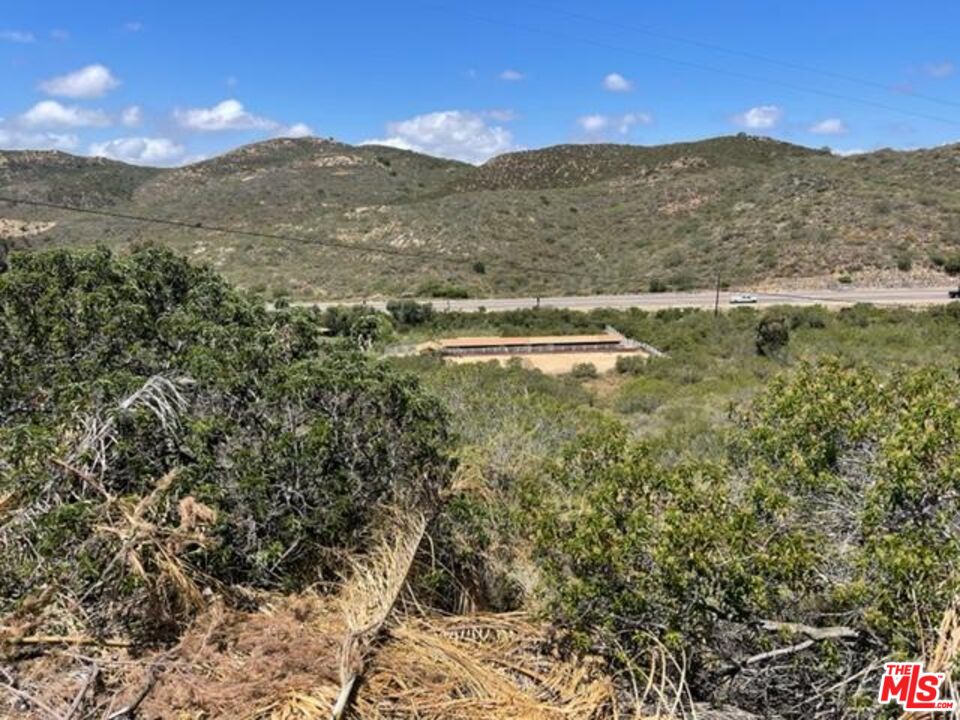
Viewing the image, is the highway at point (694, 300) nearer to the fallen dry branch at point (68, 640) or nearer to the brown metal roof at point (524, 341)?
the brown metal roof at point (524, 341)

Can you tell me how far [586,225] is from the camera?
198ft

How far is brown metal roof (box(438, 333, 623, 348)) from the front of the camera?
32938 millimetres

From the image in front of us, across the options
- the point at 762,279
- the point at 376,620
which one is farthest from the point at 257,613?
the point at 762,279

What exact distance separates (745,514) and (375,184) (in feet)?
289

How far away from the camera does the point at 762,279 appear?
151ft

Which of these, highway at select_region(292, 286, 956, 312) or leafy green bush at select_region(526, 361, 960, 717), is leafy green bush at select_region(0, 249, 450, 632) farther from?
highway at select_region(292, 286, 956, 312)

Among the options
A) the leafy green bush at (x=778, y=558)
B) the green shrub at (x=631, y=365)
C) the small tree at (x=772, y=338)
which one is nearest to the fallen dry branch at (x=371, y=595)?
the leafy green bush at (x=778, y=558)

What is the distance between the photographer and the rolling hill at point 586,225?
47781mm

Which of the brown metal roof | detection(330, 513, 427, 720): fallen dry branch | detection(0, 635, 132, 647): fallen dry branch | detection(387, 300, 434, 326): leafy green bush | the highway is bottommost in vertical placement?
detection(0, 635, 132, 647): fallen dry branch

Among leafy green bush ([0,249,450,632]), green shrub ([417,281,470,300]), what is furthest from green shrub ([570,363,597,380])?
leafy green bush ([0,249,450,632])
